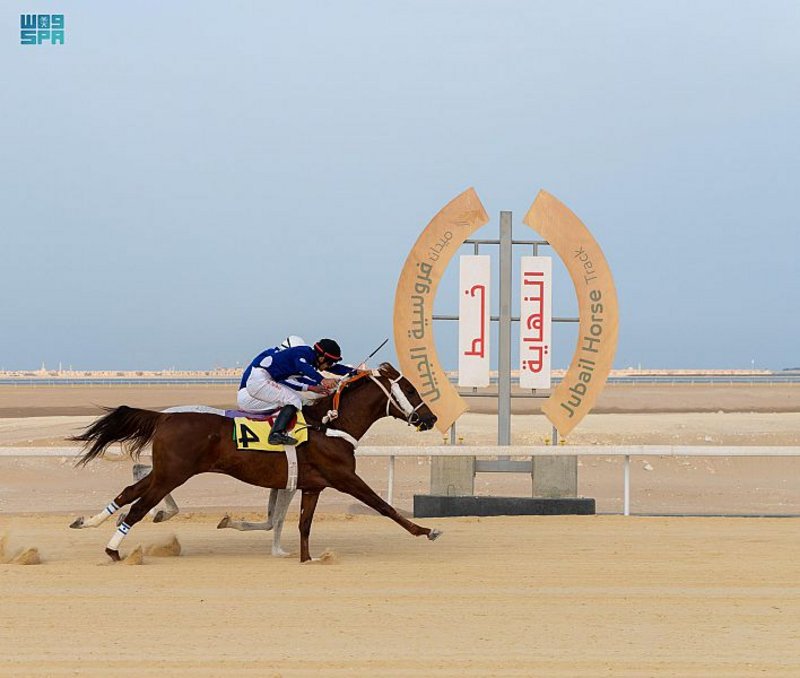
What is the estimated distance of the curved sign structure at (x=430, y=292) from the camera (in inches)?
431

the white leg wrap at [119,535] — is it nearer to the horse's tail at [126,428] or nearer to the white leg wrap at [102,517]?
the white leg wrap at [102,517]

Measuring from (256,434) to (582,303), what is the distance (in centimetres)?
435

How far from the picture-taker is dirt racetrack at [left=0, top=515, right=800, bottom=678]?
5.07 metres

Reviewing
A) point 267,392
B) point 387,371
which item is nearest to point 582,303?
point 387,371

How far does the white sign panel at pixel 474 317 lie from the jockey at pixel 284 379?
296cm

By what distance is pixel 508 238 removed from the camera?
11055 mm

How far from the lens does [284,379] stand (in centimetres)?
818

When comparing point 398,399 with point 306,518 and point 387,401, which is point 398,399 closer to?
point 387,401

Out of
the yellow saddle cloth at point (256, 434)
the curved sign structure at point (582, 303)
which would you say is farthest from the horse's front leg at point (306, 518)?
the curved sign structure at point (582, 303)

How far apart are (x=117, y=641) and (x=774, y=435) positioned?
17.1 meters

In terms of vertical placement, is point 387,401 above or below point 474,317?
below

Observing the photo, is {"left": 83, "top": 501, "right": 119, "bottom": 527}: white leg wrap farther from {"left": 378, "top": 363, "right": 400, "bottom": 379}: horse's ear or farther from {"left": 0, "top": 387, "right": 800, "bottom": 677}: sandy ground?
{"left": 378, "top": 363, "right": 400, "bottom": 379}: horse's ear

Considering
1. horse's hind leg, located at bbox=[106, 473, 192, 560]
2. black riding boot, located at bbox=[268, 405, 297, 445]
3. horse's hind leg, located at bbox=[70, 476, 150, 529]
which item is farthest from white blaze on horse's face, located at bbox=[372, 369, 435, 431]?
horse's hind leg, located at bbox=[70, 476, 150, 529]

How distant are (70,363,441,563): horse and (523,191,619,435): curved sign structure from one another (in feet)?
10.3
